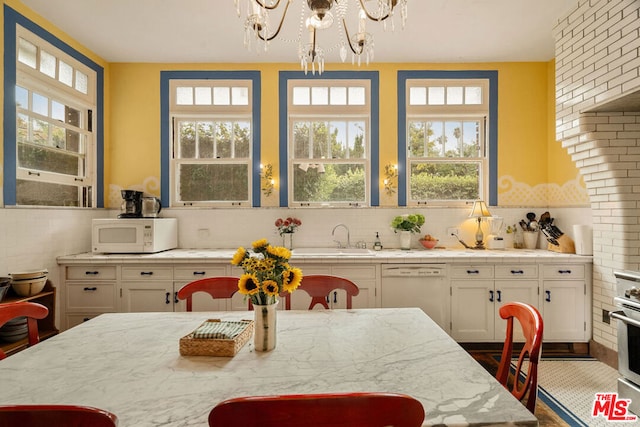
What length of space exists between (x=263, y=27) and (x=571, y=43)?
116 inches

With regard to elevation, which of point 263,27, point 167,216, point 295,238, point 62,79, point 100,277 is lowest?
point 100,277

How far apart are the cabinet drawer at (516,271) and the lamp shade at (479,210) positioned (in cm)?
72

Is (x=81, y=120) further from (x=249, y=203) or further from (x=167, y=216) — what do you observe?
(x=249, y=203)

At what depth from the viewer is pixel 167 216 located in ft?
13.6

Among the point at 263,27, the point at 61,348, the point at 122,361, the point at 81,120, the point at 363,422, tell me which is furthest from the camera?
the point at 81,120

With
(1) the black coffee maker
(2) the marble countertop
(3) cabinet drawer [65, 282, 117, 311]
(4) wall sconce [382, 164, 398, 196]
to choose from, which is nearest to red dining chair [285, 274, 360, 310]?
(2) the marble countertop

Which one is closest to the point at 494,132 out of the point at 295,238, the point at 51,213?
the point at 295,238

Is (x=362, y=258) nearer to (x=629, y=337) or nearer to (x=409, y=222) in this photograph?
(x=409, y=222)

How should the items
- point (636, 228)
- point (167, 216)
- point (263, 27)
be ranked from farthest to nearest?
point (167, 216), point (636, 228), point (263, 27)

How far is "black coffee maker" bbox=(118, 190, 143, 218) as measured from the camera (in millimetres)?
3738

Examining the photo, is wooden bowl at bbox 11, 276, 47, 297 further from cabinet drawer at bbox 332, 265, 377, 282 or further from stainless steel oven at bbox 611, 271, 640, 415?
stainless steel oven at bbox 611, 271, 640, 415

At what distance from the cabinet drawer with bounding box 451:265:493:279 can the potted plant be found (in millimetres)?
674

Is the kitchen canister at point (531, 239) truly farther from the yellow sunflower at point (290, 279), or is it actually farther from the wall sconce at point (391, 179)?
the yellow sunflower at point (290, 279)

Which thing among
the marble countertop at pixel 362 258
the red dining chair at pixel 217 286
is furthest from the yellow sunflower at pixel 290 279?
the marble countertop at pixel 362 258
